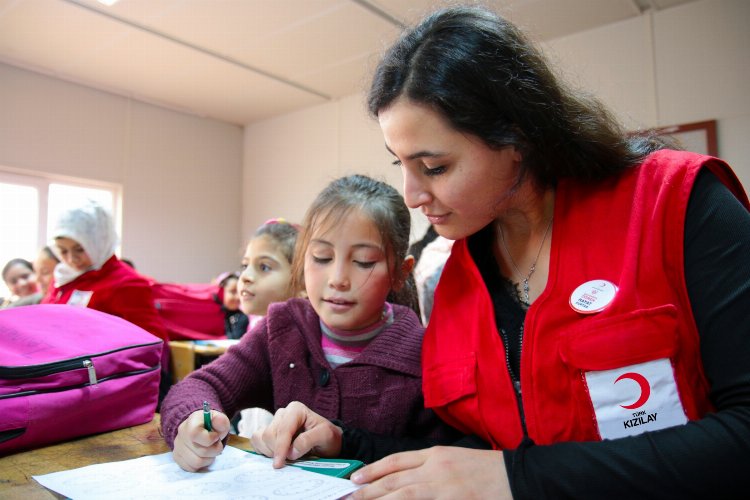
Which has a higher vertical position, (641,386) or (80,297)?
(80,297)

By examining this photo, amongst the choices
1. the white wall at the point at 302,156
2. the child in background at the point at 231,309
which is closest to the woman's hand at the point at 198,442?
the child in background at the point at 231,309

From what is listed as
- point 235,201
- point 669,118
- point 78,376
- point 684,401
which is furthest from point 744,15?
point 235,201

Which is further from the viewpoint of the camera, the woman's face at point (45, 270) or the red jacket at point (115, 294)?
the woman's face at point (45, 270)

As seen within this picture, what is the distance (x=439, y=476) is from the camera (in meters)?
0.65

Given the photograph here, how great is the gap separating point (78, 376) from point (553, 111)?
87cm

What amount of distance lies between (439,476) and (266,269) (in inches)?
53.8

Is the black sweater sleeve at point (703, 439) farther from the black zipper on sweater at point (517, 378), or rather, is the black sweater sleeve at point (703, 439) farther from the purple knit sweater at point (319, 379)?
the purple knit sweater at point (319, 379)

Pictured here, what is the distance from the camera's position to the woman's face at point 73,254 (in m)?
2.92

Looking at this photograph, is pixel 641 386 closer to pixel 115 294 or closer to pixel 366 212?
pixel 366 212

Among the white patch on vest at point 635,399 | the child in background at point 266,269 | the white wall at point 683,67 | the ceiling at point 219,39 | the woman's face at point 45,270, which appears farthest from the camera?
the woman's face at point 45,270

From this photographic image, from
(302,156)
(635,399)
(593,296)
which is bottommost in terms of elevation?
(635,399)

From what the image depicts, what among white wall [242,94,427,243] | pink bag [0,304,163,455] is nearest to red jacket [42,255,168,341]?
pink bag [0,304,163,455]

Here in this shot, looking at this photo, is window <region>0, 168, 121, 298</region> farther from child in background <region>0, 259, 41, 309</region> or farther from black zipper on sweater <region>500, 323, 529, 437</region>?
black zipper on sweater <region>500, 323, 529, 437</region>

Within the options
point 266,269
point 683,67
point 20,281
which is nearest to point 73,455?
point 266,269
